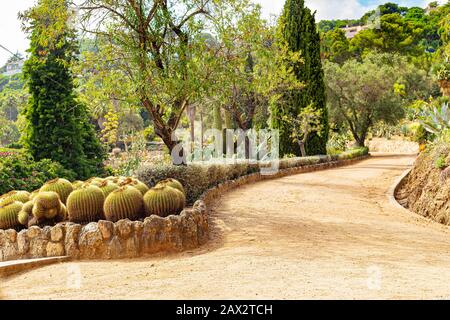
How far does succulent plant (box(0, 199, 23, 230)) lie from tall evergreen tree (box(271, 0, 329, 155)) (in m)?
17.7

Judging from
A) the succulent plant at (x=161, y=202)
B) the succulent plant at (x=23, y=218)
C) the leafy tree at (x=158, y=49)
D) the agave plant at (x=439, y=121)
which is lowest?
the succulent plant at (x=23, y=218)

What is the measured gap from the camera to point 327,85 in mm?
31250

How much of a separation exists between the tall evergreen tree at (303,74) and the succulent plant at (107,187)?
16886mm

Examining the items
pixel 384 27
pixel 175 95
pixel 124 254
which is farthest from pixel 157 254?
pixel 384 27

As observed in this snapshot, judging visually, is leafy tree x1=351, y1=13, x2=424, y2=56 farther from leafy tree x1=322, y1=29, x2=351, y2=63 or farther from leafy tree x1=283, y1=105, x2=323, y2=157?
leafy tree x1=283, y1=105, x2=323, y2=157

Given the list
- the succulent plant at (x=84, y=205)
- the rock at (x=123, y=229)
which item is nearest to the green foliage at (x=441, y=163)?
the succulent plant at (x=84, y=205)

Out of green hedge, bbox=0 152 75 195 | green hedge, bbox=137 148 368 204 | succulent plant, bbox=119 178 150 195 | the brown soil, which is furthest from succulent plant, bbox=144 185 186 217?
the brown soil

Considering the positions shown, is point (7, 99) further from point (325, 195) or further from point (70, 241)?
point (70, 241)

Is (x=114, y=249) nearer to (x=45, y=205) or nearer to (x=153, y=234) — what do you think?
(x=153, y=234)

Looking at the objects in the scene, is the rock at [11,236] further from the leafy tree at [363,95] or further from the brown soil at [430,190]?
the leafy tree at [363,95]

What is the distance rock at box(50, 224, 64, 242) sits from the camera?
685 cm

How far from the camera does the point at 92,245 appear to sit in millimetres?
6746

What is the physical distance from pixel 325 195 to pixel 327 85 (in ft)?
62.8

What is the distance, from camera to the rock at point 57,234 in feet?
22.5
